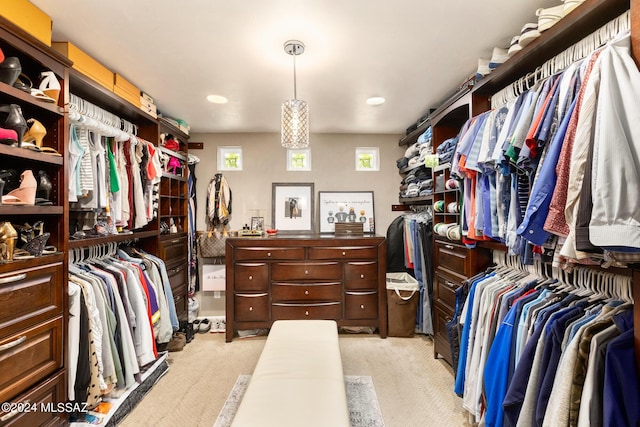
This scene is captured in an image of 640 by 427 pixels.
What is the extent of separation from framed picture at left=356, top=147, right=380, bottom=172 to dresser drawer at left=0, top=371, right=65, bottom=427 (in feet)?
11.2

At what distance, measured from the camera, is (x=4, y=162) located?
165 cm

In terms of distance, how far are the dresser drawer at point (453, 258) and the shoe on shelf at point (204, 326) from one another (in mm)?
2600

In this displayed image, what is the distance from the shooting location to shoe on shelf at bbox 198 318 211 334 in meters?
3.42

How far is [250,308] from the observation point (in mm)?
3129

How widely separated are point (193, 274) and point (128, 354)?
1763 millimetres

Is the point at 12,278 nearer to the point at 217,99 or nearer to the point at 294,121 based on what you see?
the point at 294,121

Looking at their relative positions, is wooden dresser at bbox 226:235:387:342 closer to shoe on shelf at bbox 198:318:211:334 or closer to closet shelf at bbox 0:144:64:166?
shoe on shelf at bbox 198:318:211:334

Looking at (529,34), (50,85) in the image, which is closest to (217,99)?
(50,85)

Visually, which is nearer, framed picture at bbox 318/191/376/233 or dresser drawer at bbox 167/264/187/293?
dresser drawer at bbox 167/264/187/293

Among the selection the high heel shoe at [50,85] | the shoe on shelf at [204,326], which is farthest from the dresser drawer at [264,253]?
the high heel shoe at [50,85]

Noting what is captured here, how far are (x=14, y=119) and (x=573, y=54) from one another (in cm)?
260

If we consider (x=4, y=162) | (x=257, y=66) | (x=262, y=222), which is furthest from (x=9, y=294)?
(x=262, y=222)

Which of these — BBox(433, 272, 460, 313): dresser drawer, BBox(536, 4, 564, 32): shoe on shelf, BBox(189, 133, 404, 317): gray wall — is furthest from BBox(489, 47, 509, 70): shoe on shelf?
BBox(189, 133, 404, 317): gray wall

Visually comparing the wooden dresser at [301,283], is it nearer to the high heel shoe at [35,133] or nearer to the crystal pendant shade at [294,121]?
the crystal pendant shade at [294,121]
